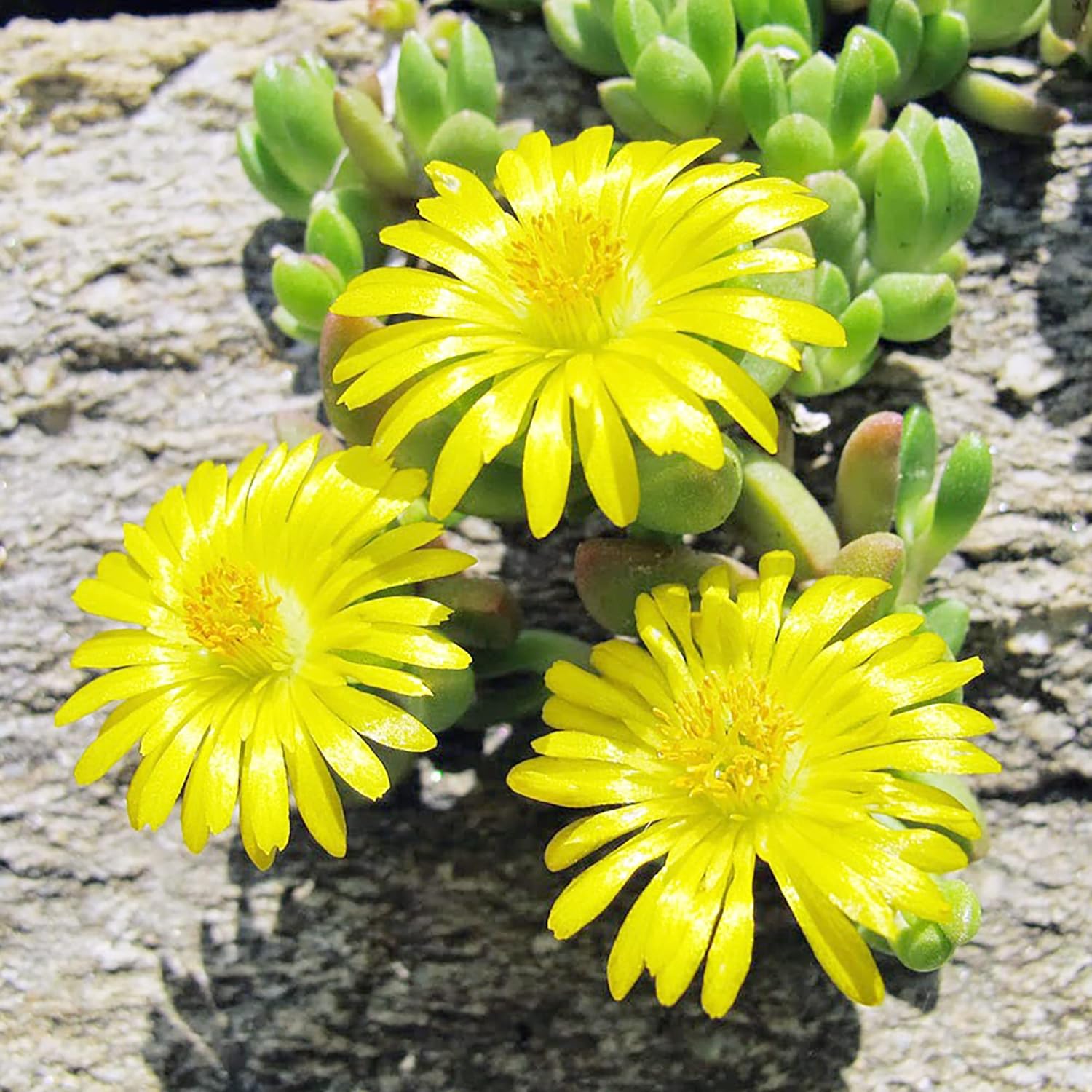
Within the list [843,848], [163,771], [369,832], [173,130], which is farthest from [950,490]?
[173,130]

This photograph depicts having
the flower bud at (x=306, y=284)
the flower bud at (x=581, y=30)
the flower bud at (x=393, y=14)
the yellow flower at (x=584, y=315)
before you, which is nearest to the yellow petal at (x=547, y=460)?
the yellow flower at (x=584, y=315)

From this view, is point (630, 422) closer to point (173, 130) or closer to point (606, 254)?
point (606, 254)

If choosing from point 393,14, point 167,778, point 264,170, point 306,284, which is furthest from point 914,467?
point 393,14

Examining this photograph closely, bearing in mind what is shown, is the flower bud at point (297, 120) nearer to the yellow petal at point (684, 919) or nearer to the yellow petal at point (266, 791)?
the yellow petal at point (266, 791)

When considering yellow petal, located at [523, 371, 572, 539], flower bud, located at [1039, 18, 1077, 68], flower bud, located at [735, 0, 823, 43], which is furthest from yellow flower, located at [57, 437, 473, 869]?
flower bud, located at [1039, 18, 1077, 68]

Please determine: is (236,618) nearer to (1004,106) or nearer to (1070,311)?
(1070,311)

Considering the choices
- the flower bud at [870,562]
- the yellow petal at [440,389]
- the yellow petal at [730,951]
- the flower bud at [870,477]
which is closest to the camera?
the yellow petal at [730,951]
